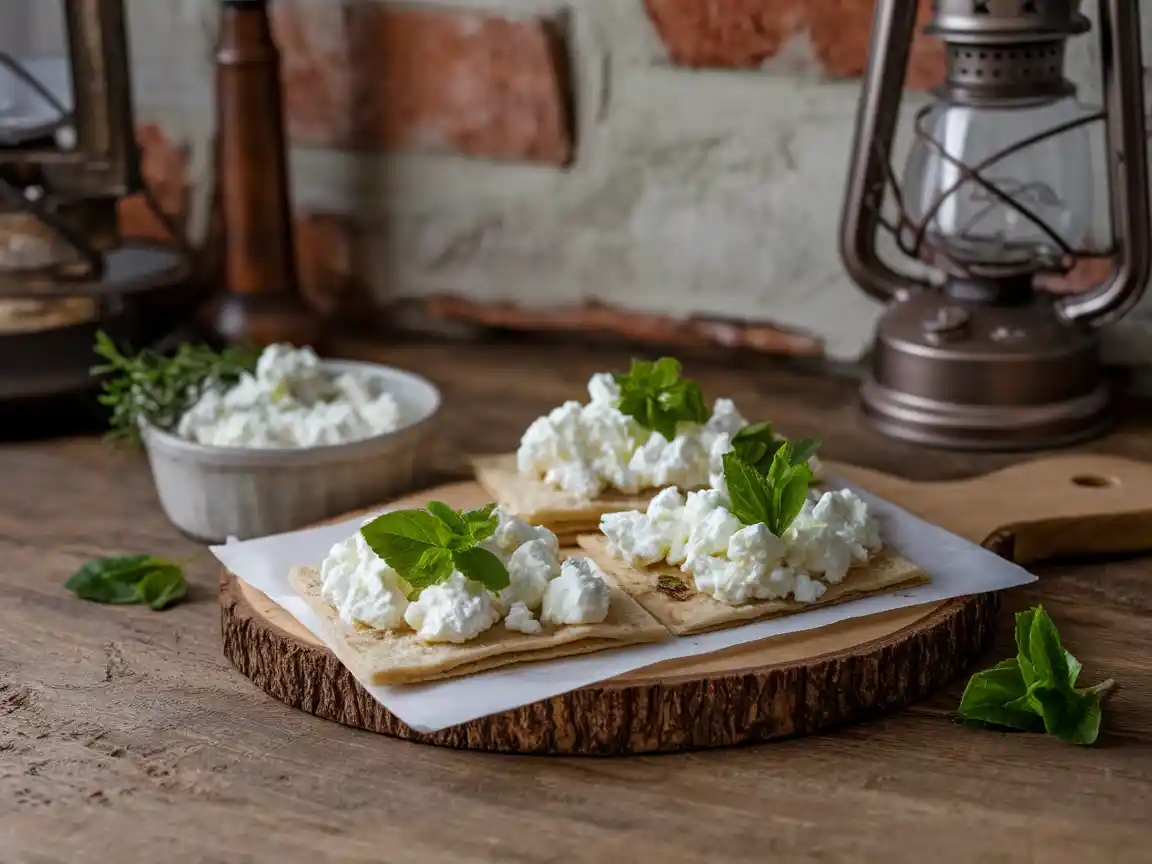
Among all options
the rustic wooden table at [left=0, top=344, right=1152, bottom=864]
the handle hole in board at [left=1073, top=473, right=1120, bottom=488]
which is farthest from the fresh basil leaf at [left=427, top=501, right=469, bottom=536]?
the handle hole in board at [left=1073, top=473, right=1120, bottom=488]

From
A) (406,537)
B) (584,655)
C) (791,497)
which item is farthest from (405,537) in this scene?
(791,497)

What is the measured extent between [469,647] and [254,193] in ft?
2.38

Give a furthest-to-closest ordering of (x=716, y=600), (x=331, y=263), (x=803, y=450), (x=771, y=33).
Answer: (x=331, y=263)
(x=771, y=33)
(x=803, y=450)
(x=716, y=600)

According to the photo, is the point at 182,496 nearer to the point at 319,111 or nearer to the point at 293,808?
the point at 293,808

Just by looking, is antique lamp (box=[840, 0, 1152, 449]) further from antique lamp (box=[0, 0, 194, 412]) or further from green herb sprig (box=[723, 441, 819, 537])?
antique lamp (box=[0, 0, 194, 412])

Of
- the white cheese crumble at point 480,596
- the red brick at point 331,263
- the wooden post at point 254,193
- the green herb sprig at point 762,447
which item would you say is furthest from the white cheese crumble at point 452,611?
the red brick at point 331,263

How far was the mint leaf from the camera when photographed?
2.68 feet

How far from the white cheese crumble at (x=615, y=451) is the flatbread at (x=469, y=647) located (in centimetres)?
17

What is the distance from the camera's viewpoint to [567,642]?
81cm

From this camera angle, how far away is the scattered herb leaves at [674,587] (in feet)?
2.87

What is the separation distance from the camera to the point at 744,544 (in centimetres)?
85

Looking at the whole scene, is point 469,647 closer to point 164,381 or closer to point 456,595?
point 456,595

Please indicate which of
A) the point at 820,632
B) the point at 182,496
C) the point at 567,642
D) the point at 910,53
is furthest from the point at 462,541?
the point at 910,53

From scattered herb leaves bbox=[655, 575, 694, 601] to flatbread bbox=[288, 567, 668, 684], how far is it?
0.12ft
